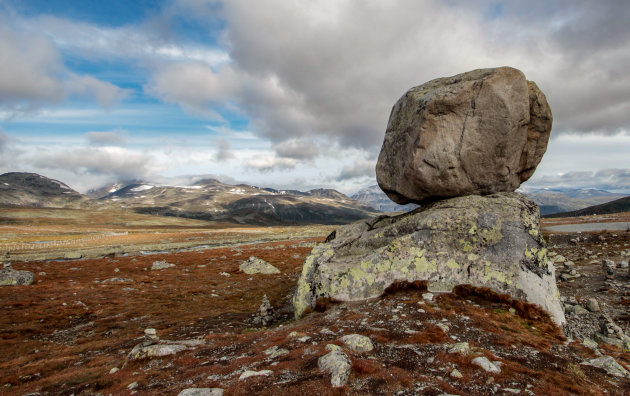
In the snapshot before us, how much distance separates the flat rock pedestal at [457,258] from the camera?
50.1ft

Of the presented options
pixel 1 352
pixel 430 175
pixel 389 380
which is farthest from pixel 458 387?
pixel 1 352

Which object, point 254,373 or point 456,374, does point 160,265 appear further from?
point 456,374

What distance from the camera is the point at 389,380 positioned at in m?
7.43

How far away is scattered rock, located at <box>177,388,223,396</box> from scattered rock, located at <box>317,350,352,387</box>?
A: 106 inches

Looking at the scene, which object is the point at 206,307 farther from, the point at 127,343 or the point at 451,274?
the point at 451,274

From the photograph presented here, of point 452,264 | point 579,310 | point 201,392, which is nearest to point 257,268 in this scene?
point 452,264

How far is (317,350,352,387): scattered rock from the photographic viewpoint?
24.2ft

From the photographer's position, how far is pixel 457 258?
1630 cm

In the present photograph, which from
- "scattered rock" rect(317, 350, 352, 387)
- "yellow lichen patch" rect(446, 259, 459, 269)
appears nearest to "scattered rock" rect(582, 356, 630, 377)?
"yellow lichen patch" rect(446, 259, 459, 269)

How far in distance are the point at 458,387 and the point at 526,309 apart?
996cm

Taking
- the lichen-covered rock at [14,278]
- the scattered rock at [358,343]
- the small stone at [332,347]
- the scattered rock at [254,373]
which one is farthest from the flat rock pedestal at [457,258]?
the lichen-covered rock at [14,278]

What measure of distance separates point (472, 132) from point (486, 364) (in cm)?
1487

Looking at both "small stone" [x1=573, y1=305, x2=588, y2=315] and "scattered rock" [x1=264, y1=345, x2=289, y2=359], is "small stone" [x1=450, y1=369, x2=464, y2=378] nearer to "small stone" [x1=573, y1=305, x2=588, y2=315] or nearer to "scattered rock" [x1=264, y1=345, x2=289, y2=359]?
"scattered rock" [x1=264, y1=345, x2=289, y2=359]

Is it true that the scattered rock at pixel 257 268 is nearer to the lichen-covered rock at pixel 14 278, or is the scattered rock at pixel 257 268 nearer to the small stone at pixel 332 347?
the lichen-covered rock at pixel 14 278
